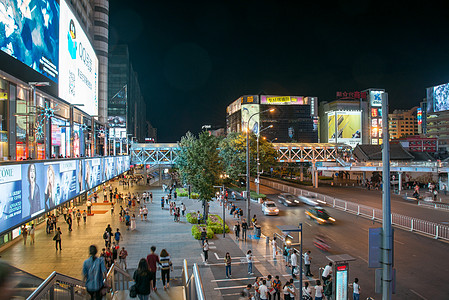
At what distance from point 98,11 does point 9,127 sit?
66.2 metres

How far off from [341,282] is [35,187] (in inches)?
434

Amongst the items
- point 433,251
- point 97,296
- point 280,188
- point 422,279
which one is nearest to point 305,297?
point 422,279

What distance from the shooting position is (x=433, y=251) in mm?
17328

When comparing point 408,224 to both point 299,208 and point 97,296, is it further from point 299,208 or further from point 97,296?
point 97,296

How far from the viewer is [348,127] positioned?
343 ft

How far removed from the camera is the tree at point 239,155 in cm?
4119

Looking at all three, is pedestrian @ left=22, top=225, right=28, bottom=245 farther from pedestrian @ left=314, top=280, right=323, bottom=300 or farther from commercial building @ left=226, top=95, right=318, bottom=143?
commercial building @ left=226, top=95, right=318, bottom=143

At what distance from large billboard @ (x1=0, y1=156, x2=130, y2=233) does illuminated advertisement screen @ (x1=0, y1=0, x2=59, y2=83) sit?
27.7ft

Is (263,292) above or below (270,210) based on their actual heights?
above

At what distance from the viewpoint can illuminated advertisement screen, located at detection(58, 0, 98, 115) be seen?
2094cm

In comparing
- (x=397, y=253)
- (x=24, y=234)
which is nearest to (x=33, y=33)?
(x=24, y=234)

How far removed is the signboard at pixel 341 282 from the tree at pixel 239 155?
1151 inches

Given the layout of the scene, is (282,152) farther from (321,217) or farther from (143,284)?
(143,284)

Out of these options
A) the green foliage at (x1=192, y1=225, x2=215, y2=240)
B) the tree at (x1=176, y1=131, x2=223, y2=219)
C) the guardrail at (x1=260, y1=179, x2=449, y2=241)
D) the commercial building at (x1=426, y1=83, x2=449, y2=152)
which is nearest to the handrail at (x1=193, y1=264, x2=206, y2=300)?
the green foliage at (x1=192, y1=225, x2=215, y2=240)
